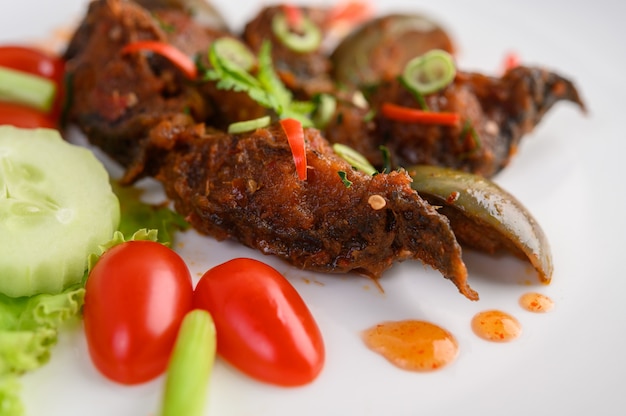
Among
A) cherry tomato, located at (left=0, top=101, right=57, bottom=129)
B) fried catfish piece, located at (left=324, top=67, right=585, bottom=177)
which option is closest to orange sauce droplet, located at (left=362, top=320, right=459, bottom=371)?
fried catfish piece, located at (left=324, top=67, right=585, bottom=177)

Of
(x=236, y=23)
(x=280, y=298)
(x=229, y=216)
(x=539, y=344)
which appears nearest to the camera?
(x=280, y=298)

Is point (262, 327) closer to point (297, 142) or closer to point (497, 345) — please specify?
point (297, 142)

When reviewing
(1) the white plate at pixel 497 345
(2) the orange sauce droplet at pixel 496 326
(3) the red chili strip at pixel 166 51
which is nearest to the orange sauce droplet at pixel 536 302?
(1) the white plate at pixel 497 345

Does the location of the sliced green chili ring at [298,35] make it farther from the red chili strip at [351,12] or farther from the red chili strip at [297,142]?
the red chili strip at [297,142]

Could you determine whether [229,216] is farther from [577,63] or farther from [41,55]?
[577,63]

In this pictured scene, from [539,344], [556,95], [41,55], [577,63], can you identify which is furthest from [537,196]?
[41,55]

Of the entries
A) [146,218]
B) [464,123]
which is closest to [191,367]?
[146,218]
